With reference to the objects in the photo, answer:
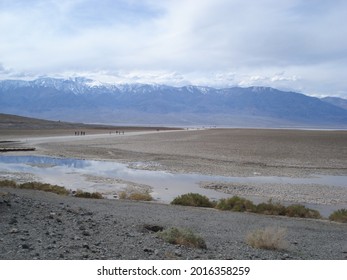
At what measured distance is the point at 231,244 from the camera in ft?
33.9

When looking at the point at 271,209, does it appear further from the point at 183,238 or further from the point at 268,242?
the point at 183,238

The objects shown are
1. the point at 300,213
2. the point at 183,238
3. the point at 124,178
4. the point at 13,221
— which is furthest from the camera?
the point at 124,178

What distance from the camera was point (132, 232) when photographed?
1088cm

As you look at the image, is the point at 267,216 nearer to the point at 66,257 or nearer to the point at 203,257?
the point at 203,257

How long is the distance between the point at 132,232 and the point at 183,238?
70.8 inches

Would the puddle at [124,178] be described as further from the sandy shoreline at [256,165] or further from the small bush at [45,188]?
the small bush at [45,188]

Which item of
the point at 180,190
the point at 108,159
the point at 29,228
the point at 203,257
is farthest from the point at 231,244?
the point at 108,159

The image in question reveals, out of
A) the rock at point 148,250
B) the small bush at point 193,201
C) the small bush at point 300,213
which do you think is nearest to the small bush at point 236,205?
the small bush at point 193,201

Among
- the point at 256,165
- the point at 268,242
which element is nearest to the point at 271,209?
the point at 268,242

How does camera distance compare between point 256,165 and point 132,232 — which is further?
point 256,165

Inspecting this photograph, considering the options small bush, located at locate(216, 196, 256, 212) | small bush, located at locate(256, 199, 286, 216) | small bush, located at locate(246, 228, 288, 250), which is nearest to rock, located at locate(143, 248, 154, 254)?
small bush, located at locate(246, 228, 288, 250)

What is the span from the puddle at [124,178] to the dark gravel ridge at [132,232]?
16.3ft

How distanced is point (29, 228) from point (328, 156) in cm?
3758

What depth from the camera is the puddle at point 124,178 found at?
22.6 meters
